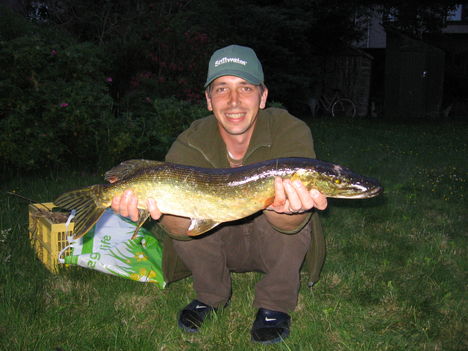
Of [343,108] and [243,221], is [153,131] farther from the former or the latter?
[343,108]

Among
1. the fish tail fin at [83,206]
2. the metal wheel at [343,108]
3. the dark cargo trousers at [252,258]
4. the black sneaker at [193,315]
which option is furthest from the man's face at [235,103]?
the metal wheel at [343,108]

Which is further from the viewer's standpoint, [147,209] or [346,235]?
[346,235]

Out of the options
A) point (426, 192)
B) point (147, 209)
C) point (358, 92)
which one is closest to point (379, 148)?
point (426, 192)

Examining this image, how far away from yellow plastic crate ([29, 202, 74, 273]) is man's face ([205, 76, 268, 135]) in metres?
1.70

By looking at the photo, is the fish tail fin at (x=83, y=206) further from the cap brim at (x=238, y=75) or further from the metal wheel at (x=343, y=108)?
the metal wheel at (x=343, y=108)

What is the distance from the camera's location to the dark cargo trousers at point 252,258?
3314 mm

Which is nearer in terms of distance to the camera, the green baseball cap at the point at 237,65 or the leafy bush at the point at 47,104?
the green baseball cap at the point at 237,65

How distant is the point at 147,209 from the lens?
333 centimetres

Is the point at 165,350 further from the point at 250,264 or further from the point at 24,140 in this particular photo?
the point at 24,140

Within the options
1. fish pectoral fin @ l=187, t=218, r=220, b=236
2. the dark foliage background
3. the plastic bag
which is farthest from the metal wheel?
fish pectoral fin @ l=187, t=218, r=220, b=236

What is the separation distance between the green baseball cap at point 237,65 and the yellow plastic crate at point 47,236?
1899mm

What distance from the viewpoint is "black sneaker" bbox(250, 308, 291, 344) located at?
3.10m

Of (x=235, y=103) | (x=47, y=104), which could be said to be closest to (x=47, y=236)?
A: (x=235, y=103)

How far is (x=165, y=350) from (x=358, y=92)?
21611mm
